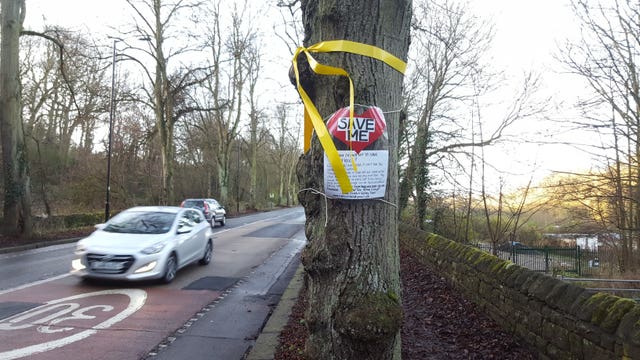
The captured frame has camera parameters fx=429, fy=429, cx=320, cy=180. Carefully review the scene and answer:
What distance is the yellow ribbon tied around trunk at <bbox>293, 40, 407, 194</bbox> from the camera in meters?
2.23

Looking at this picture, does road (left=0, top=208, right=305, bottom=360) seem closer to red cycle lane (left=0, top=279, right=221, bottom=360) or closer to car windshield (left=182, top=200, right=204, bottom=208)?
red cycle lane (left=0, top=279, right=221, bottom=360)

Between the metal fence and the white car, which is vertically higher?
the white car

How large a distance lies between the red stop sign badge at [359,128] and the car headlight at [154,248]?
6.72 m

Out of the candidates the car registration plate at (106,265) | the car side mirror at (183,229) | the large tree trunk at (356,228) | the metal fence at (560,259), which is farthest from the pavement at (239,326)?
the metal fence at (560,259)

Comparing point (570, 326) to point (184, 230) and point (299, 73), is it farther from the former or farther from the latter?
point (184, 230)

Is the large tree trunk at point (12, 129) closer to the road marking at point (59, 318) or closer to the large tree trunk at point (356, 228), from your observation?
the road marking at point (59, 318)

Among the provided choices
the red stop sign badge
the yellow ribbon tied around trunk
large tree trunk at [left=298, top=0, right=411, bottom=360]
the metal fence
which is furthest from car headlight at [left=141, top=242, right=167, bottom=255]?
the metal fence

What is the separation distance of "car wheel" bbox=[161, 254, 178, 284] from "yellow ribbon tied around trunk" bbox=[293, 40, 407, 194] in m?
6.85

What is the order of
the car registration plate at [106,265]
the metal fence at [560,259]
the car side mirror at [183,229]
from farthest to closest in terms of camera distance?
the metal fence at [560,259] → the car side mirror at [183,229] → the car registration plate at [106,265]

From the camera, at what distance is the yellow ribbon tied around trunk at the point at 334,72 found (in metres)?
2.23

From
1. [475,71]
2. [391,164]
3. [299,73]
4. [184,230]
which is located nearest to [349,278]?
[391,164]

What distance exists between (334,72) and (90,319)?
5399mm

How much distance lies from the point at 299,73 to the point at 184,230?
7.78 meters

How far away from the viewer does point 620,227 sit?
1212 cm
